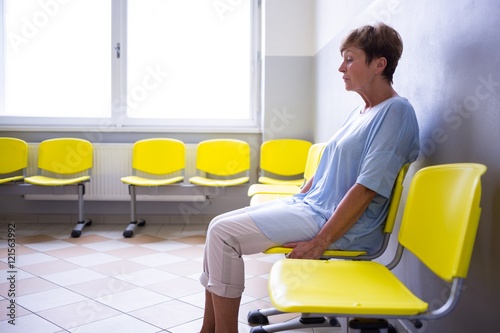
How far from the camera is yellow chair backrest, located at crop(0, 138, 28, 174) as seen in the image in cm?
425

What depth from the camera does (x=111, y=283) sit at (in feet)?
→ 8.50

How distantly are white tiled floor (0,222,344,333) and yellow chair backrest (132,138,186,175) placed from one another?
634 mm

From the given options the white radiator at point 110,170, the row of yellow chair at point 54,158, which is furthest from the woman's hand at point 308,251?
the row of yellow chair at point 54,158

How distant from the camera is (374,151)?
1443mm

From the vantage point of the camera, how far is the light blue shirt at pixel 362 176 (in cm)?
143

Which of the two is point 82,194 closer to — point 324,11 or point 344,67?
point 324,11

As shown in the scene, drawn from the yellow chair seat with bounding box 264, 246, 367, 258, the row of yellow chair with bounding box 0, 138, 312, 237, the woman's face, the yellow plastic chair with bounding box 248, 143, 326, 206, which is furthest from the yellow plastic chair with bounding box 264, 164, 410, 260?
the row of yellow chair with bounding box 0, 138, 312, 237

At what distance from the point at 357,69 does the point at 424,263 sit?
0.73 meters

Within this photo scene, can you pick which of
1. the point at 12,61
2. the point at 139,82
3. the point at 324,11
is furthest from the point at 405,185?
the point at 12,61

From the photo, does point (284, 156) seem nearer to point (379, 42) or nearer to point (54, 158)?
point (54, 158)

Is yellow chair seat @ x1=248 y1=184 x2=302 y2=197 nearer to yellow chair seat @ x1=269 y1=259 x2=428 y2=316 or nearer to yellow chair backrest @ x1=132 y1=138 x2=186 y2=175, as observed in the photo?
yellow chair backrest @ x1=132 y1=138 x2=186 y2=175

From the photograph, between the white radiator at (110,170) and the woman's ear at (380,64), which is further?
the white radiator at (110,170)

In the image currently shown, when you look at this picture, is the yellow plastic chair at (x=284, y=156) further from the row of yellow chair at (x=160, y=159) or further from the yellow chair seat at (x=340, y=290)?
the yellow chair seat at (x=340, y=290)

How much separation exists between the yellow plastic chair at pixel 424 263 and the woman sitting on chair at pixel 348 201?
0.13 m
